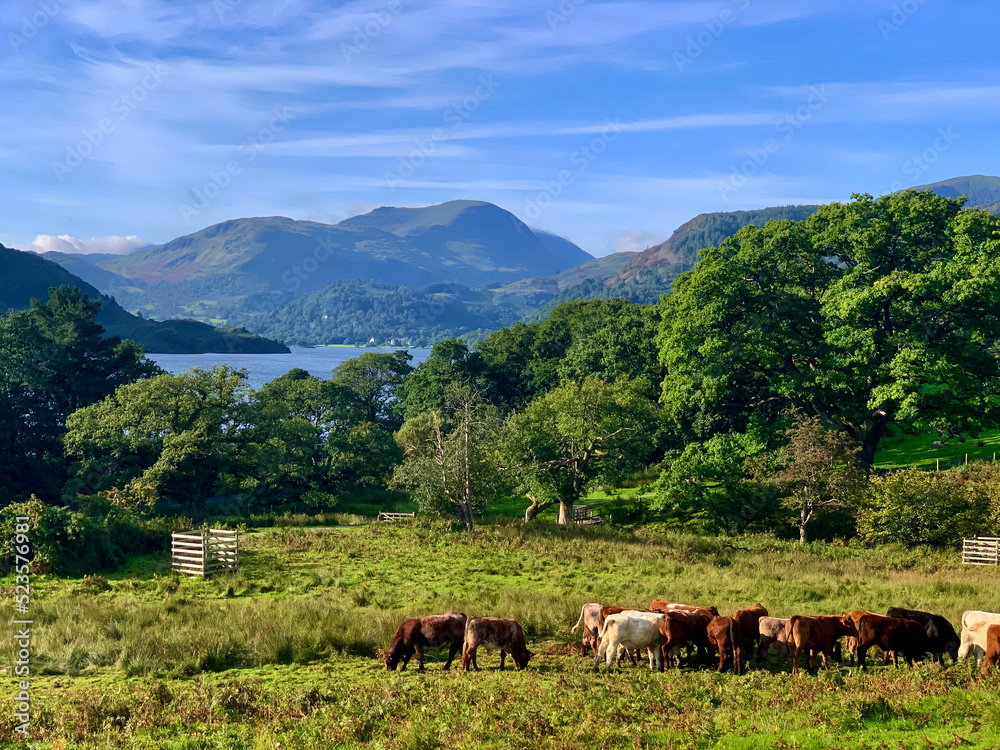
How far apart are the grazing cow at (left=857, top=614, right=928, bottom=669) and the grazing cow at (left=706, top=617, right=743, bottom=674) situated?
2.27 metres

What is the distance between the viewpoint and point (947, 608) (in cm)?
2022

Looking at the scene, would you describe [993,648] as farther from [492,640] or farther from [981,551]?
[981,551]

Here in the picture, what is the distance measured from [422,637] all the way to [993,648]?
33.4 ft

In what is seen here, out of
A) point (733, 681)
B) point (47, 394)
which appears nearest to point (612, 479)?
point (733, 681)

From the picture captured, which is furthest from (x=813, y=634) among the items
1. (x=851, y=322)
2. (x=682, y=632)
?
(x=851, y=322)

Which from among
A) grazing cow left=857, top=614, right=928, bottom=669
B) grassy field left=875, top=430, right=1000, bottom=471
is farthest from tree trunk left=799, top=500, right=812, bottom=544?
grazing cow left=857, top=614, right=928, bottom=669

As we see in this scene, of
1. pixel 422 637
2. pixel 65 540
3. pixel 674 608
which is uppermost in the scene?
pixel 674 608

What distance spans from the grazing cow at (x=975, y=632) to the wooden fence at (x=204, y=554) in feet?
71.0

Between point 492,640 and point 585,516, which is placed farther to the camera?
point 585,516

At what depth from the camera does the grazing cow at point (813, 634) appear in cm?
1412

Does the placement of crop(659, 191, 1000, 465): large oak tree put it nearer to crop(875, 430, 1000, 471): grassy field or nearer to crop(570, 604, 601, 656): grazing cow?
crop(875, 430, 1000, 471): grassy field

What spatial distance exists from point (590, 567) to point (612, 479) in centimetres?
1435

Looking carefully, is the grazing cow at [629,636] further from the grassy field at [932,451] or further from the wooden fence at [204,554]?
the grassy field at [932,451]

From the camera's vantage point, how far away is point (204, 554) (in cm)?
2634
